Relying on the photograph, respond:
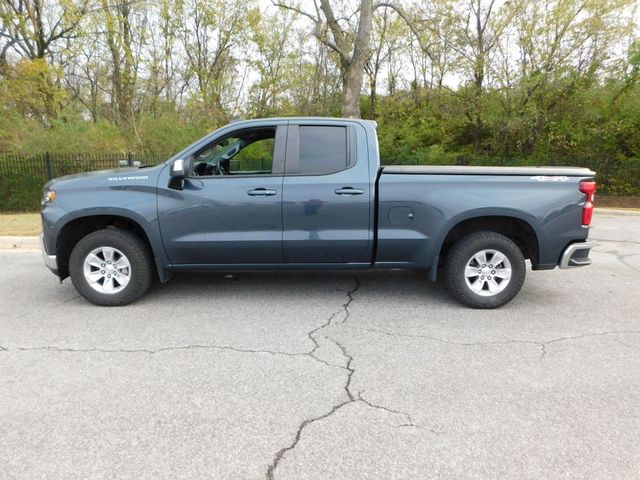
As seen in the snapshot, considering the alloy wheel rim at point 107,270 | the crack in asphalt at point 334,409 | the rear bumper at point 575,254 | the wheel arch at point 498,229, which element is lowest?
the crack in asphalt at point 334,409

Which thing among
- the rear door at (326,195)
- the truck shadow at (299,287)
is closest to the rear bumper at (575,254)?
the truck shadow at (299,287)

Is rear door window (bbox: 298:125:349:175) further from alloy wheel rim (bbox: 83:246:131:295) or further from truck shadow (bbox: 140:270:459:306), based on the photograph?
alloy wheel rim (bbox: 83:246:131:295)

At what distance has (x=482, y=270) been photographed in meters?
4.63

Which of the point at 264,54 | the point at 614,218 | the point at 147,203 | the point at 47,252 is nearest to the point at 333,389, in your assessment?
the point at 147,203

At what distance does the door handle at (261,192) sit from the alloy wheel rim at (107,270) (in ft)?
4.96

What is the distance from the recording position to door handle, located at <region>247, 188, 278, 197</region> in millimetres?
4473

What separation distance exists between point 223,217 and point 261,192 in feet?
1.55

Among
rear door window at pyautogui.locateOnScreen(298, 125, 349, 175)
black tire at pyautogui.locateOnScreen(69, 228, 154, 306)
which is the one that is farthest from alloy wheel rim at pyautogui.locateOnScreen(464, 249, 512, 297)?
black tire at pyautogui.locateOnScreen(69, 228, 154, 306)

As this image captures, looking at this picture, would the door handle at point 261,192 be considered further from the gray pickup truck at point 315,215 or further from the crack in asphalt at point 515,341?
the crack in asphalt at point 515,341

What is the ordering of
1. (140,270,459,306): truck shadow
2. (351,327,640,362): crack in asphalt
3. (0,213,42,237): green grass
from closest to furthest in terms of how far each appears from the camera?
(351,327,640,362): crack in asphalt, (140,270,459,306): truck shadow, (0,213,42,237): green grass

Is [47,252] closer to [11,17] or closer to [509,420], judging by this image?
[509,420]

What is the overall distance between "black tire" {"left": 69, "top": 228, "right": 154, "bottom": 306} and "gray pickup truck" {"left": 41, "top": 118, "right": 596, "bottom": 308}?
0.01 meters

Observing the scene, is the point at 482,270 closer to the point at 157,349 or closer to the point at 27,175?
the point at 157,349

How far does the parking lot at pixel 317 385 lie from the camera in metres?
2.35
